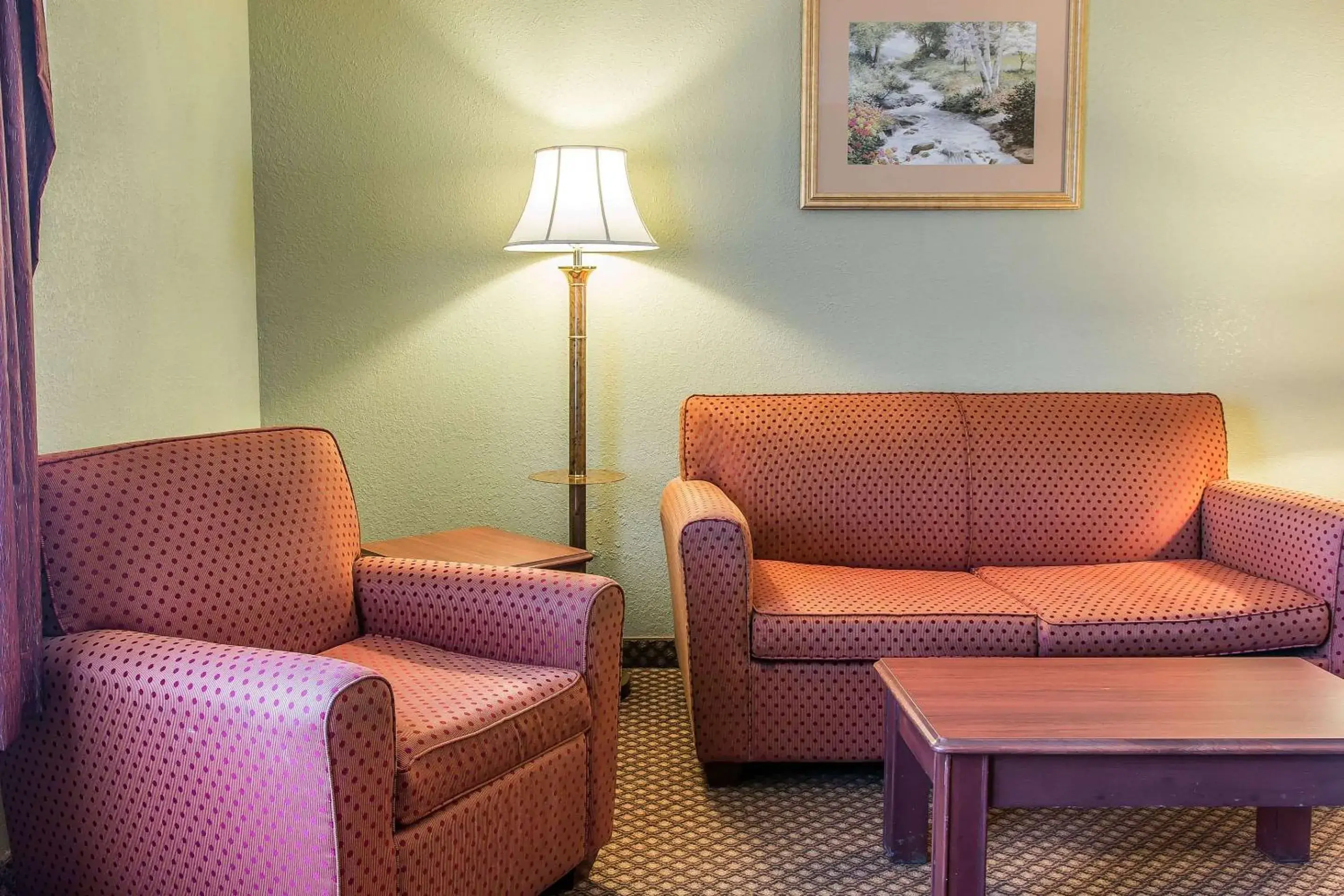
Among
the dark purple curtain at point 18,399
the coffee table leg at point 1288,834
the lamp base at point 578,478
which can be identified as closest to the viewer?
the dark purple curtain at point 18,399

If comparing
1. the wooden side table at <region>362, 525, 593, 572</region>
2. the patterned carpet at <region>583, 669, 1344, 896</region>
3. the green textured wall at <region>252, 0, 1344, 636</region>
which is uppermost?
the green textured wall at <region>252, 0, 1344, 636</region>

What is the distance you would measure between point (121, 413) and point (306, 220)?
1.06m

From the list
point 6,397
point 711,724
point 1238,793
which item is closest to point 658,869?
point 711,724

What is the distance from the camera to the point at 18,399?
1808 millimetres

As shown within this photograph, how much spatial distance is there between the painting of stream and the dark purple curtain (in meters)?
2.29

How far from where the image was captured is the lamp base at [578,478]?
3.20 meters

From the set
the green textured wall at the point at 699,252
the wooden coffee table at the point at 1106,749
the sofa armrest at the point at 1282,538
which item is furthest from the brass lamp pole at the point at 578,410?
the sofa armrest at the point at 1282,538

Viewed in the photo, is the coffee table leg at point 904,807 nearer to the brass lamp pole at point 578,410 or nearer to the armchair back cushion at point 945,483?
the armchair back cushion at point 945,483

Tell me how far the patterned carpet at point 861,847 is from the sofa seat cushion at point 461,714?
397 millimetres

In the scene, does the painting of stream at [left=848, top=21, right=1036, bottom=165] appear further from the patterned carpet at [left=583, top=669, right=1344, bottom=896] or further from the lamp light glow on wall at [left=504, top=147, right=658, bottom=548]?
the patterned carpet at [left=583, top=669, right=1344, bottom=896]

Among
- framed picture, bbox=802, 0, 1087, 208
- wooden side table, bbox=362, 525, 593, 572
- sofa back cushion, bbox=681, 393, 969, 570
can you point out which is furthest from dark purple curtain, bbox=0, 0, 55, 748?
framed picture, bbox=802, 0, 1087, 208

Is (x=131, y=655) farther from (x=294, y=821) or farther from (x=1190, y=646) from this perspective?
(x=1190, y=646)

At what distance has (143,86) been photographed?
278 cm

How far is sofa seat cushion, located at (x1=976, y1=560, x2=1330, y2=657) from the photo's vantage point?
2.60 meters
